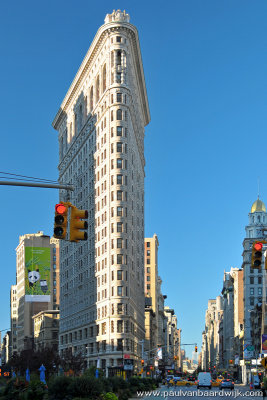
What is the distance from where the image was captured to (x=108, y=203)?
118438 millimetres

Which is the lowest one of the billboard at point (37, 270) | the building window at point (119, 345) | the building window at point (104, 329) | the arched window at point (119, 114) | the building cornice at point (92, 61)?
the building window at point (119, 345)

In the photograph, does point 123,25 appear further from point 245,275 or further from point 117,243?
point 245,275

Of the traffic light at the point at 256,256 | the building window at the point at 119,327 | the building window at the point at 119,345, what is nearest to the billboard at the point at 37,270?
the building window at the point at 119,327

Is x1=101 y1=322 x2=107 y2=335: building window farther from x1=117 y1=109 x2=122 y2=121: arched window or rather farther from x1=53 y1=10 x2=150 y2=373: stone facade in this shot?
x1=117 y1=109 x2=122 y2=121: arched window

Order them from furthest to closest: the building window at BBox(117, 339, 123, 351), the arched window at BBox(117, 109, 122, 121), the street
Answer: the arched window at BBox(117, 109, 122, 121)
the building window at BBox(117, 339, 123, 351)
the street

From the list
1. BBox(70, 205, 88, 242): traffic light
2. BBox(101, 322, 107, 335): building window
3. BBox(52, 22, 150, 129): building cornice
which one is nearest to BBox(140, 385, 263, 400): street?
BBox(101, 322, 107, 335): building window

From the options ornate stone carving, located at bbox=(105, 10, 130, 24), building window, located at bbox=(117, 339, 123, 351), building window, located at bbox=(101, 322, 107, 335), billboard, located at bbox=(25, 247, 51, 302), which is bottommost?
building window, located at bbox=(117, 339, 123, 351)

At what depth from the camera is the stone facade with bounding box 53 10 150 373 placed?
116m

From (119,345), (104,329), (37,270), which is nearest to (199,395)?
(119,345)

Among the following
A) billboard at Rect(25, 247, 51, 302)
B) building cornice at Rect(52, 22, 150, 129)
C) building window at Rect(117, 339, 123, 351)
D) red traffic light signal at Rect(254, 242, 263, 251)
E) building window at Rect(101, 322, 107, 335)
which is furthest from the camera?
building cornice at Rect(52, 22, 150, 129)

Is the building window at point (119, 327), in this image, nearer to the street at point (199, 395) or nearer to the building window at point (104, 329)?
the building window at point (104, 329)

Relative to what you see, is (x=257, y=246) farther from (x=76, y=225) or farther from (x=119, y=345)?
(x=119, y=345)

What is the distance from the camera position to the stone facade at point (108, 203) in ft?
380

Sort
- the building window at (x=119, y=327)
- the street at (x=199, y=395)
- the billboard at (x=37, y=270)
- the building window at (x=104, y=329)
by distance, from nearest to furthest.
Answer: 1. the street at (x=199, y=395)
2. the building window at (x=119, y=327)
3. the building window at (x=104, y=329)
4. the billboard at (x=37, y=270)
